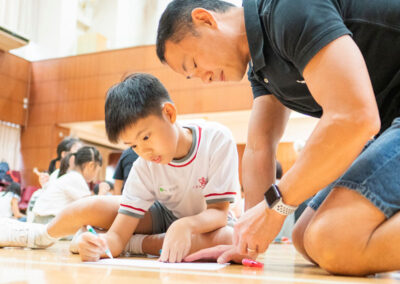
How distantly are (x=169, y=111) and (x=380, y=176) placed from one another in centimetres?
77

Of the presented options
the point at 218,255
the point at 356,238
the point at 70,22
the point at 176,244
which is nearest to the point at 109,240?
the point at 176,244

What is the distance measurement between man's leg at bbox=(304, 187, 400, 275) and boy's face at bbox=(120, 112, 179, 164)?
0.61 metres

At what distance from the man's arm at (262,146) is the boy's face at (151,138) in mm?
274

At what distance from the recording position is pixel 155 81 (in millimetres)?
1534

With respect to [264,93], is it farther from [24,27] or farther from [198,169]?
[24,27]

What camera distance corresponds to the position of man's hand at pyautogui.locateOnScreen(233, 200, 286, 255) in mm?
942

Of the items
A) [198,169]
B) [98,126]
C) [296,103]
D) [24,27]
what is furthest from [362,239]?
[24,27]

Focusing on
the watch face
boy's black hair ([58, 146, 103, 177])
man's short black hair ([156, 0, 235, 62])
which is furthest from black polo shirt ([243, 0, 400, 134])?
boy's black hair ([58, 146, 103, 177])

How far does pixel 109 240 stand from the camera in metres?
1.37

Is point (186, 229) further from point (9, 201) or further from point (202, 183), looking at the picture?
point (9, 201)

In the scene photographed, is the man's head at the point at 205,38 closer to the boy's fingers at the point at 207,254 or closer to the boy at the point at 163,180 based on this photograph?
the boy at the point at 163,180

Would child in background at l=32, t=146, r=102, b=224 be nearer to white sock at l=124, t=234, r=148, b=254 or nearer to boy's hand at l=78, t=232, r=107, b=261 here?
white sock at l=124, t=234, r=148, b=254

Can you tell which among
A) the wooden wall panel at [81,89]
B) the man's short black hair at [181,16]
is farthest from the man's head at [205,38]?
the wooden wall panel at [81,89]

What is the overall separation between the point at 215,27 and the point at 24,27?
9.59 meters
